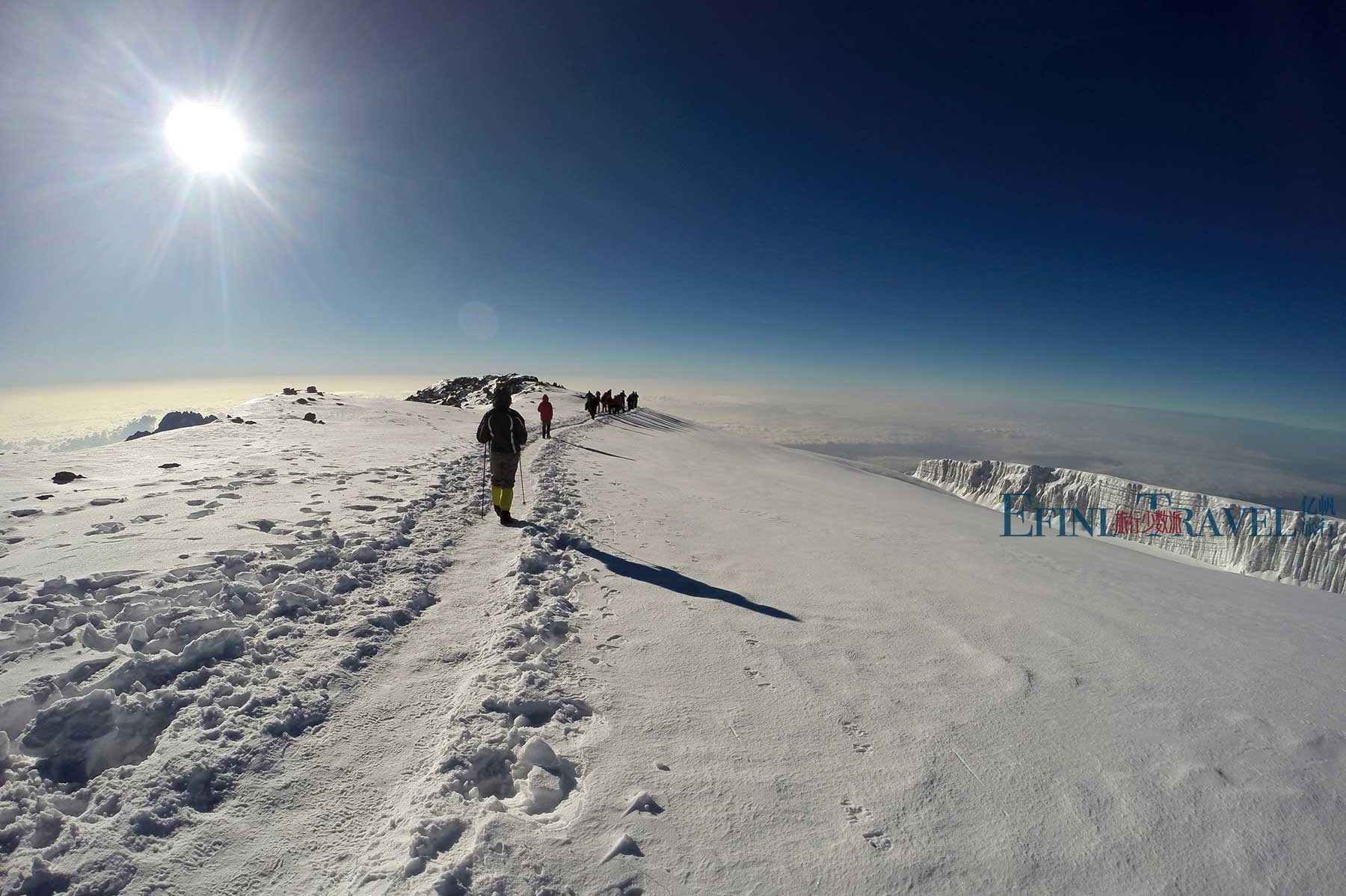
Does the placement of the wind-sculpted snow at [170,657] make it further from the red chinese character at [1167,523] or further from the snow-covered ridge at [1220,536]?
the red chinese character at [1167,523]

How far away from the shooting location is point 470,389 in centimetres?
6638

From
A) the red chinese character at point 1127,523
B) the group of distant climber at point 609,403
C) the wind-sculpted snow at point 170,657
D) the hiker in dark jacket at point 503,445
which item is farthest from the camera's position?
the red chinese character at point 1127,523

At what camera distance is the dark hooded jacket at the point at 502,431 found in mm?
10062

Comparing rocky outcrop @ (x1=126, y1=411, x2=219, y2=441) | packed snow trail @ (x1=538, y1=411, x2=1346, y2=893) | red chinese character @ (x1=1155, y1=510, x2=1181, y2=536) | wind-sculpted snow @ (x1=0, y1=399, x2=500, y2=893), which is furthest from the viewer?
red chinese character @ (x1=1155, y1=510, x2=1181, y2=536)

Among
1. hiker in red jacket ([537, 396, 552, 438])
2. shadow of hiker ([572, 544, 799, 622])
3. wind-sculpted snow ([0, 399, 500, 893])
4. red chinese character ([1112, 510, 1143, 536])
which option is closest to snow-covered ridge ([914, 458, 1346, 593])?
red chinese character ([1112, 510, 1143, 536])

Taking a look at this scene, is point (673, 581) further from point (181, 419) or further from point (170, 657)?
point (181, 419)

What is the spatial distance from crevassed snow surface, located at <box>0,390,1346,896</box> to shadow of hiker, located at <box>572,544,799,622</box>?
0.10 meters

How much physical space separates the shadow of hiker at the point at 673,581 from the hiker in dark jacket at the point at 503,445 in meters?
2.17

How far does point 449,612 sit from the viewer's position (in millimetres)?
5887

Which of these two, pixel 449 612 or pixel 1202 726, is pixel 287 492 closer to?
pixel 449 612

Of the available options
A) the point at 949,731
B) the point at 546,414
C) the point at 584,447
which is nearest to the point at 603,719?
the point at 949,731

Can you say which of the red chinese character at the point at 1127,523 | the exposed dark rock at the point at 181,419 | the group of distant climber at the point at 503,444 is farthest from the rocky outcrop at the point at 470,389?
the red chinese character at the point at 1127,523

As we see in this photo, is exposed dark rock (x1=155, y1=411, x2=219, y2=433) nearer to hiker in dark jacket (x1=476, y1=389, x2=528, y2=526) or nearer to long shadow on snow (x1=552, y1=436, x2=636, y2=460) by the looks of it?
long shadow on snow (x1=552, y1=436, x2=636, y2=460)

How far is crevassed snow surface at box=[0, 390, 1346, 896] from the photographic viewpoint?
284 cm
